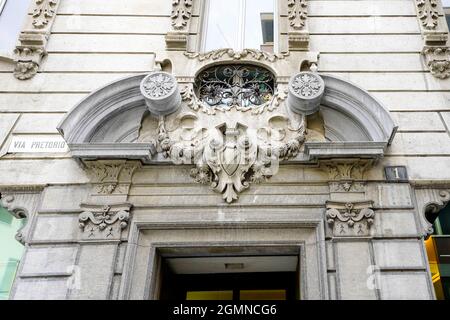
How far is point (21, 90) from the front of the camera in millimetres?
7918

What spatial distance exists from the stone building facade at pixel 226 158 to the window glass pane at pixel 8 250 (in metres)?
0.40

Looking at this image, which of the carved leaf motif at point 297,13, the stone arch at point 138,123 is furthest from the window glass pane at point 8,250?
the carved leaf motif at point 297,13

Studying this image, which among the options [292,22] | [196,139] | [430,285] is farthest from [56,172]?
[430,285]

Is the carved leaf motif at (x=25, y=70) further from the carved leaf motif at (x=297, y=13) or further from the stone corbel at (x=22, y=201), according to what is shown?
the carved leaf motif at (x=297, y=13)

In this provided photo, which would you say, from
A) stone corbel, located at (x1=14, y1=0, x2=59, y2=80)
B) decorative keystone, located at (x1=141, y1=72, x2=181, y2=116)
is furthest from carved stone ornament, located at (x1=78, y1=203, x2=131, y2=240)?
stone corbel, located at (x1=14, y1=0, x2=59, y2=80)

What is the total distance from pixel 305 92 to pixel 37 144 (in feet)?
14.9

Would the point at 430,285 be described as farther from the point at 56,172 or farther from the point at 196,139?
the point at 56,172

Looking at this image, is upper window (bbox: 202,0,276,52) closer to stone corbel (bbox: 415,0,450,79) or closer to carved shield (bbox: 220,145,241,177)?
carved shield (bbox: 220,145,241,177)

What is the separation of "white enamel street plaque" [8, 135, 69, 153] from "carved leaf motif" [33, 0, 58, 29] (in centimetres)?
249

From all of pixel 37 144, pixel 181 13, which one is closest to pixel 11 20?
pixel 37 144

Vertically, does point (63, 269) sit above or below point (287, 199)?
below
